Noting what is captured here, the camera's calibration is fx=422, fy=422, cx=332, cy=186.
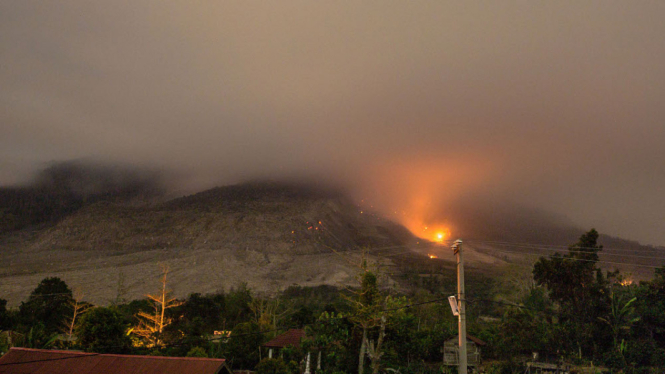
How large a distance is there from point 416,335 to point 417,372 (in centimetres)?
823

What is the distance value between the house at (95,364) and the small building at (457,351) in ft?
94.8

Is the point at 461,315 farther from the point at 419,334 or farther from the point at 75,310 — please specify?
the point at 75,310

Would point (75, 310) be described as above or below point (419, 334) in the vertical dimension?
above

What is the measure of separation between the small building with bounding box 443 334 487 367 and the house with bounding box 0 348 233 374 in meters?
28.9

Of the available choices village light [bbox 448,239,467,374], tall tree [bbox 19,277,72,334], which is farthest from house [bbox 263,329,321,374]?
tall tree [bbox 19,277,72,334]

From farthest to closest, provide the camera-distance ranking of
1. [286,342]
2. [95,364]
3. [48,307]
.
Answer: [48,307] < [286,342] < [95,364]

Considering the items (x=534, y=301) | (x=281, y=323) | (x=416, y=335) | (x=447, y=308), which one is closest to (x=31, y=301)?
(x=281, y=323)

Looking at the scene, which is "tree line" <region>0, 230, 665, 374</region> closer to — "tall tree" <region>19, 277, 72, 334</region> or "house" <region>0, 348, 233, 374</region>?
"tall tree" <region>19, 277, 72, 334</region>

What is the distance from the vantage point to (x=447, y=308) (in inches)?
3130

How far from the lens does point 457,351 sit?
43812mm

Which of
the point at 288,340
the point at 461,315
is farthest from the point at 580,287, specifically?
the point at 461,315

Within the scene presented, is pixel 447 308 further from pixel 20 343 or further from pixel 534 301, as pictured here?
pixel 20 343

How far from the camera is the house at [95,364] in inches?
885

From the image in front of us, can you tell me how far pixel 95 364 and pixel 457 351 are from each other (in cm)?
3406
